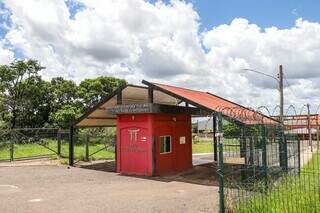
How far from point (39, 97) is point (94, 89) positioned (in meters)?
6.21

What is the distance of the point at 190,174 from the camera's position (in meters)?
18.9

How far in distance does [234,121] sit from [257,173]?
268cm

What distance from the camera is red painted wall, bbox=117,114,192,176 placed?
18.5m

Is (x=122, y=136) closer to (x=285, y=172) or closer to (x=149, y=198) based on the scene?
(x=149, y=198)

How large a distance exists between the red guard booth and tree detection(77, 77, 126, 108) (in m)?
26.0

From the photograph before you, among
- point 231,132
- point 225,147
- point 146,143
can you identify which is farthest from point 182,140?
point 225,147

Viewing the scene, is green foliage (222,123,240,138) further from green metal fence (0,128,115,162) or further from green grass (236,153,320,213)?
green metal fence (0,128,115,162)

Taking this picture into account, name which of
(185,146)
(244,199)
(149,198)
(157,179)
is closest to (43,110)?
(185,146)

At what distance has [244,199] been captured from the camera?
966 centimetres

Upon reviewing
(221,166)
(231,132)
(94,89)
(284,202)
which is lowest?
(284,202)

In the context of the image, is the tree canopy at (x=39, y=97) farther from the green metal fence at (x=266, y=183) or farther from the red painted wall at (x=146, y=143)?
the green metal fence at (x=266, y=183)

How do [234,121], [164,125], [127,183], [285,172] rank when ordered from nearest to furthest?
1. [285,172]
2. [234,121]
3. [127,183]
4. [164,125]

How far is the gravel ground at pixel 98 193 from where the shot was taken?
11336mm

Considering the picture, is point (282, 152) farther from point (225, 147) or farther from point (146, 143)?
point (146, 143)
